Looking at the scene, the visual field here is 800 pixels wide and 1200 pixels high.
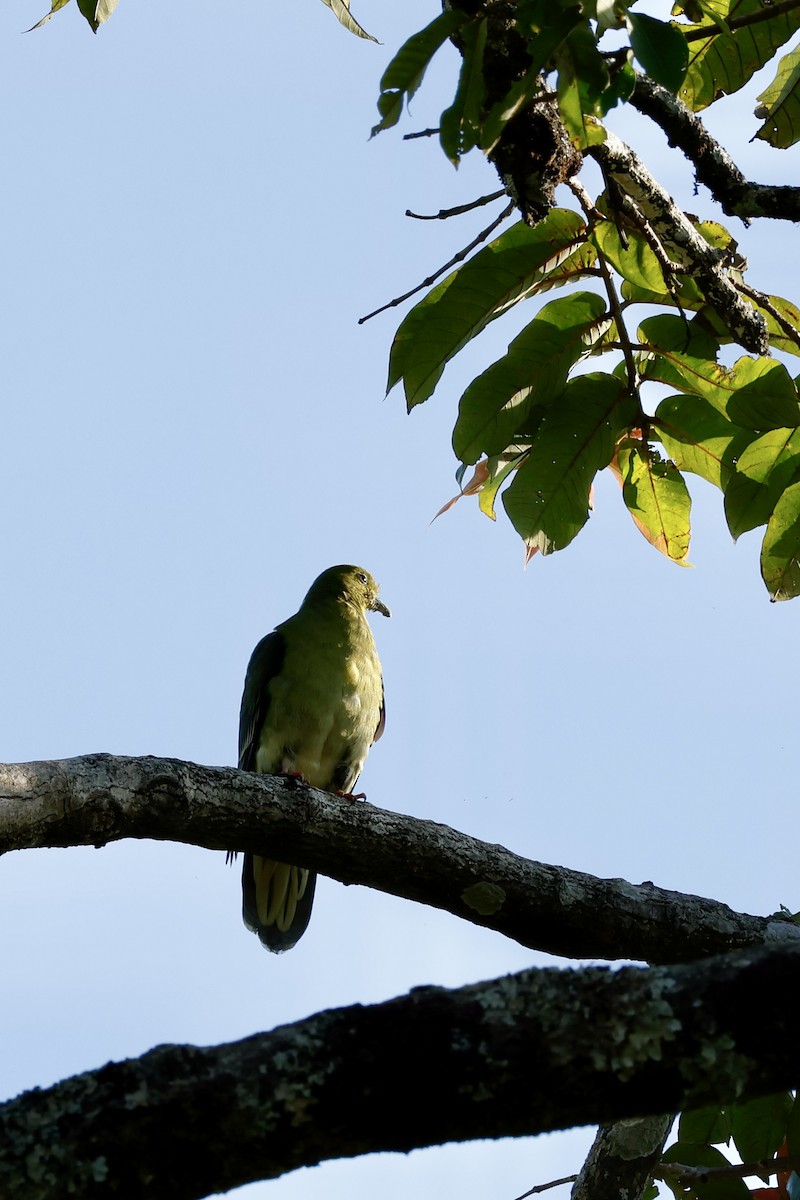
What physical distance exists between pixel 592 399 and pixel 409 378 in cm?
48

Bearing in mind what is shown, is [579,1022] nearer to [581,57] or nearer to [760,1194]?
[581,57]

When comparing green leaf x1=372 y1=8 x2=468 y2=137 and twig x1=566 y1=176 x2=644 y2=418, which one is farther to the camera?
twig x1=566 y1=176 x2=644 y2=418

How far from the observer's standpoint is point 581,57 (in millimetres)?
2029

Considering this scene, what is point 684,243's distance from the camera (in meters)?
3.01

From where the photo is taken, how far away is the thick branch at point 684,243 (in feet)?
9.77

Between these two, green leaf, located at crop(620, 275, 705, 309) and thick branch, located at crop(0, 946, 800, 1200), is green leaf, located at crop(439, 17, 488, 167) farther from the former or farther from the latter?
thick branch, located at crop(0, 946, 800, 1200)

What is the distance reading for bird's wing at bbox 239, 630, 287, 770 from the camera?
5.63 m

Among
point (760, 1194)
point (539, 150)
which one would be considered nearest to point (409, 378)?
point (539, 150)

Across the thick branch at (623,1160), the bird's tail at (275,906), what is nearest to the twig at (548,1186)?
the thick branch at (623,1160)

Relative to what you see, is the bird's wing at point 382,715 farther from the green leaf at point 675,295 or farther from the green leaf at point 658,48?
the green leaf at point 658,48

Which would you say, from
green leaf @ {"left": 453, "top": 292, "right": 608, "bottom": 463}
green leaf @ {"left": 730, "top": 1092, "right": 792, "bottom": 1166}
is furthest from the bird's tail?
green leaf @ {"left": 453, "top": 292, "right": 608, "bottom": 463}

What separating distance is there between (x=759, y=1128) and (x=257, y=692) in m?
3.25

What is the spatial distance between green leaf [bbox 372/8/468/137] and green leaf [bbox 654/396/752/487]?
1211 millimetres

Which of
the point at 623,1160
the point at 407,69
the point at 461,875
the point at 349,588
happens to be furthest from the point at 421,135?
the point at 349,588
